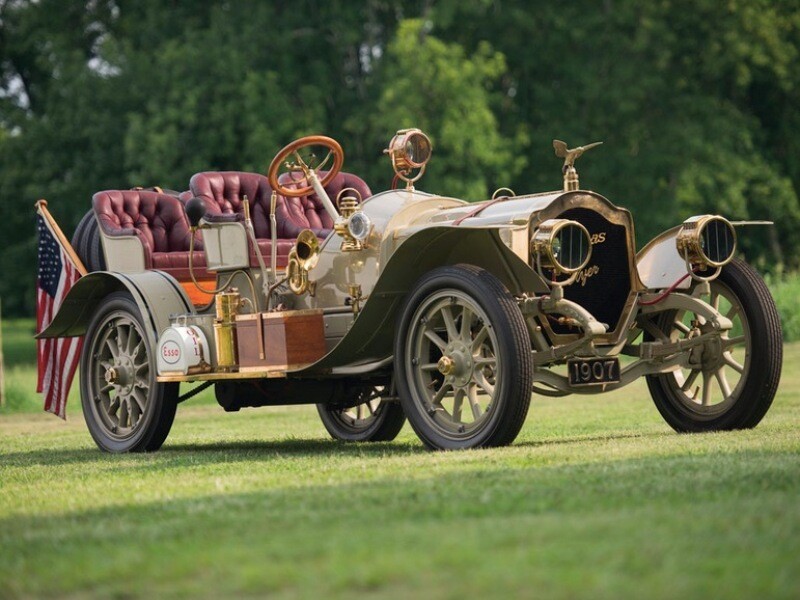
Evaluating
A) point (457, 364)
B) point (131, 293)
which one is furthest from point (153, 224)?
point (457, 364)

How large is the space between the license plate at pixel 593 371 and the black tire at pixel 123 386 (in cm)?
276

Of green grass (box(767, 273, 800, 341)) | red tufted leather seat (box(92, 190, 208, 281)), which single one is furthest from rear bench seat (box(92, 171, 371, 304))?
green grass (box(767, 273, 800, 341))

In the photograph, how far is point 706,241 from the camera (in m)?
8.66

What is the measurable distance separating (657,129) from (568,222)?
30.9m

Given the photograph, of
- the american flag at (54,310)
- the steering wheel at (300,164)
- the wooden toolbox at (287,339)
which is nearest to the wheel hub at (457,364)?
the wooden toolbox at (287,339)

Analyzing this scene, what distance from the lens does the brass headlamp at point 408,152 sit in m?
9.29

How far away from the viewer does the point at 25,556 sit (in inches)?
198

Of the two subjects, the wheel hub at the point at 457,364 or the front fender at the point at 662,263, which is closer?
the wheel hub at the point at 457,364

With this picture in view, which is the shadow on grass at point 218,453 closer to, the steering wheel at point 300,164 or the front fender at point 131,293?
the front fender at point 131,293

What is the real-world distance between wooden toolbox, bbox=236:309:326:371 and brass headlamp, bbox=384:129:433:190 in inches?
39.4

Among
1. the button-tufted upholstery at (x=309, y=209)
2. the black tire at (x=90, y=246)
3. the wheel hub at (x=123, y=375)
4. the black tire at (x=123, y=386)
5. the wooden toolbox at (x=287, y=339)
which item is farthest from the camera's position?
the black tire at (x=90, y=246)

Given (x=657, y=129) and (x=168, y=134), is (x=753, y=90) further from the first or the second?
(x=168, y=134)

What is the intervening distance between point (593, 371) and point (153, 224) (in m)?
4.15

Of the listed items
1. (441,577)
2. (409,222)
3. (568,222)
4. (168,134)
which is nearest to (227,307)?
(409,222)
